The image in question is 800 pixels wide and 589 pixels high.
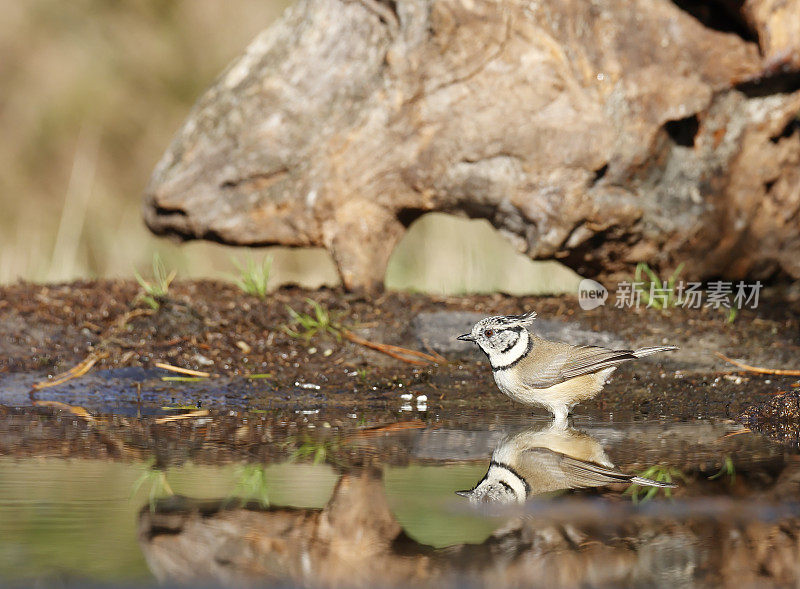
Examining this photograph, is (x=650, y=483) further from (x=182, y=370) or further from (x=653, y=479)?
(x=182, y=370)

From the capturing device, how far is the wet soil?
5.23 m

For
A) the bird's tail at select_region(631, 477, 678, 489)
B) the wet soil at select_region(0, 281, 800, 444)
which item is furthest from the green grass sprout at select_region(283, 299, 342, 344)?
the bird's tail at select_region(631, 477, 678, 489)

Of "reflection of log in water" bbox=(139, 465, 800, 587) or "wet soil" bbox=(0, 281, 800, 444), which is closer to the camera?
"reflection of log in water" bbox=(139, 465, 800, 587)

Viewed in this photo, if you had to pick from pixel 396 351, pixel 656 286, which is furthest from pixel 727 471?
pixel 656 286

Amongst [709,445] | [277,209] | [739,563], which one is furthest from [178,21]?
[739,563]

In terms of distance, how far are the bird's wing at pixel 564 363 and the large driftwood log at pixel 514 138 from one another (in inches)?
71.7

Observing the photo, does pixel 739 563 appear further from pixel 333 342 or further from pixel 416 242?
pixel 416 242

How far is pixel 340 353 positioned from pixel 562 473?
8.89 feet

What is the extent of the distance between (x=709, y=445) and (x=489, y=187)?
3.13 m

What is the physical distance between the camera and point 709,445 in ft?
13.2

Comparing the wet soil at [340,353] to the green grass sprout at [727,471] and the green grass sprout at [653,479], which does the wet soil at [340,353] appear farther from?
the green grass sprout at [653,479]

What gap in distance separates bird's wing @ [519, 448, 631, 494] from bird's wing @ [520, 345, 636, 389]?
0.90 meters

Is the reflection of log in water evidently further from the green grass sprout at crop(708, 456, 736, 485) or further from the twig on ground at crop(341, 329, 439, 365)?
the twig on ground at crop(341, 329, 439, 365)

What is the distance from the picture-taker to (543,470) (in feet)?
11.8
